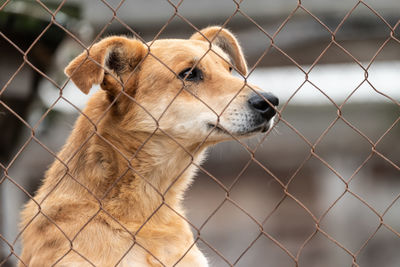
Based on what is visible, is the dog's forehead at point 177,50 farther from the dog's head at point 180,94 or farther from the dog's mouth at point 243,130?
the dog's mouth at point 243,130

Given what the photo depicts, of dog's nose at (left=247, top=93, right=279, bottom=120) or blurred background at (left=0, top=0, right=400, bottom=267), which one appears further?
blurred background at (left=0, top=0, right=400, bottom=267)

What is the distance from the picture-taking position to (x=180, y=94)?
3.85 m

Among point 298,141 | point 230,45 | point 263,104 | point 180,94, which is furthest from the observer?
point 298,141

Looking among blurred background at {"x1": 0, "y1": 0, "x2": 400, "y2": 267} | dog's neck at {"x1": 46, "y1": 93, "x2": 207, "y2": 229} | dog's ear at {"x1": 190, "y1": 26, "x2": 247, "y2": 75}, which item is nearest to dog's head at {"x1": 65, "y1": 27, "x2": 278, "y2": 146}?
dog's neck at {"x1": 46, "y1": 93, "x2": 207, "y2": 229}

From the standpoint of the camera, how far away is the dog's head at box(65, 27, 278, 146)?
3678mm

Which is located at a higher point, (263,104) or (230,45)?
(230,45)

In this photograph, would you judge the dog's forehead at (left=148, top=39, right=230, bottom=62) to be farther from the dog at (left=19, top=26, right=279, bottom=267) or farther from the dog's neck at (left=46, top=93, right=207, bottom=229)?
the dog's neck at (left=46, top=93, right=207, bottom=229)

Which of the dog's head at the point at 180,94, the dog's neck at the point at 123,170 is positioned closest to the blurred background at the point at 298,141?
the dog's head at the point at 180,94

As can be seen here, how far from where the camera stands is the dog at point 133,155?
11.3 feet

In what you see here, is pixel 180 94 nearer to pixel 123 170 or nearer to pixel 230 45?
pixel 123 170

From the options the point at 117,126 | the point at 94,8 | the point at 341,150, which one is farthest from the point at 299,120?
the point at 117,126

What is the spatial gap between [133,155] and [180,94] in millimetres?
470

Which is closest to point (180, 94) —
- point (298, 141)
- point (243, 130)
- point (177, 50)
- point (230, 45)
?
point (177, 50)

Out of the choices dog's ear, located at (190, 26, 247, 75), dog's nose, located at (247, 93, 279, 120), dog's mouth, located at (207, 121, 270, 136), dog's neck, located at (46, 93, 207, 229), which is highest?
dog's ear, located at (190, 26, 247, 75)
